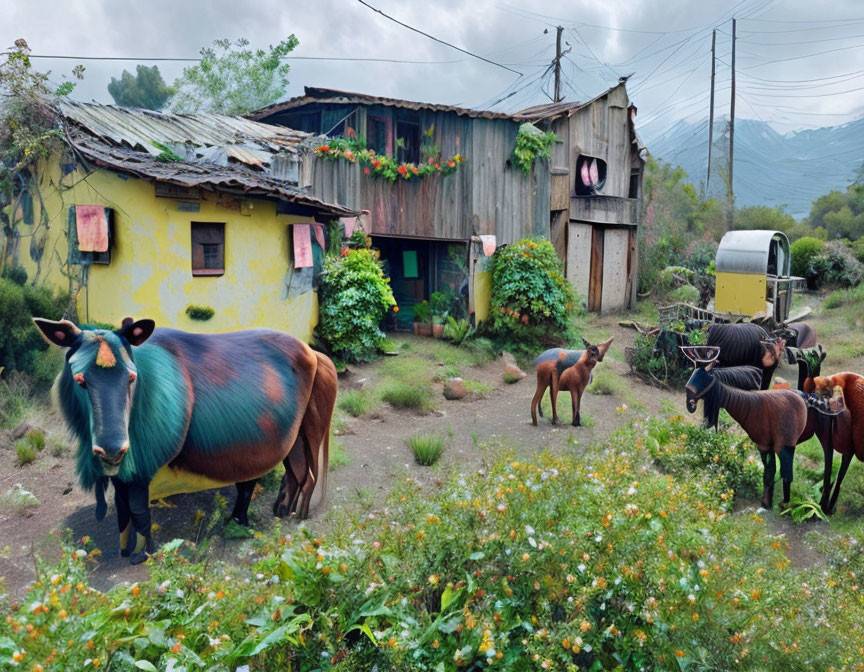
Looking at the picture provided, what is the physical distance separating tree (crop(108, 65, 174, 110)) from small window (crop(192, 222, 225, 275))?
32612 millimetres

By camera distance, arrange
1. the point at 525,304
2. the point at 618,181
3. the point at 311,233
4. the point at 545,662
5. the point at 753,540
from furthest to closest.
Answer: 1. the point at 618,181
2. the point at 525,304
3. the point at 311,233
4. the point at 753,540
5. the point at 545,662

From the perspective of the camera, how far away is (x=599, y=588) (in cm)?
346

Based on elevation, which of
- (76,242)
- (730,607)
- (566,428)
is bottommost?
(566,428)

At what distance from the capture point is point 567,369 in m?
10.3

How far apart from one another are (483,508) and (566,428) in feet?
22.1

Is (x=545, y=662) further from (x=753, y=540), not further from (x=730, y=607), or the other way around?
(x=753, y=540)

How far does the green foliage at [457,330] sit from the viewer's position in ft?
51.2

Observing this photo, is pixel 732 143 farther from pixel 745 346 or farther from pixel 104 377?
pixel 104 377

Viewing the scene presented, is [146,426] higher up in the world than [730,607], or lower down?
higher up

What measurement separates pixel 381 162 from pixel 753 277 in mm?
9184

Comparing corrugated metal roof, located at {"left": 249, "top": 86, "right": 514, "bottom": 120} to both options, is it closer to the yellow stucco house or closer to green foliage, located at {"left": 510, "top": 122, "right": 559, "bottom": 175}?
green foliage, located at {"left": 510, "top": 122, "right": 559, "bottom": 175}

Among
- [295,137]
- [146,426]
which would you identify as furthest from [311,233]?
[146,426]

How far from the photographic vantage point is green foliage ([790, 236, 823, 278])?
985 inches

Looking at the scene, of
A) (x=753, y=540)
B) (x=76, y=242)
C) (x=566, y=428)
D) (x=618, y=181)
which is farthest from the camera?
(x=618, y=181)
